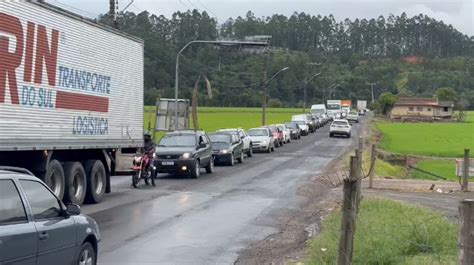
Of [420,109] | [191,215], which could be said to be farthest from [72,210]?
[420,109]

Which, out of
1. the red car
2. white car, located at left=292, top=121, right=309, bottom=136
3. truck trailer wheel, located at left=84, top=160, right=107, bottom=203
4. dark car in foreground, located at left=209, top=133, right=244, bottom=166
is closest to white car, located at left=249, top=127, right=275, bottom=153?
the red car

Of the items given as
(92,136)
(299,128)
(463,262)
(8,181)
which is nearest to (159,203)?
(92,136)

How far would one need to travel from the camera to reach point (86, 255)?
28.3 ft

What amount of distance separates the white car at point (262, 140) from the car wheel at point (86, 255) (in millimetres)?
36559

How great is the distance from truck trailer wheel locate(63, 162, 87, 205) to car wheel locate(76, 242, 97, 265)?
846 cm

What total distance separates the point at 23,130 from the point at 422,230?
8317 mm

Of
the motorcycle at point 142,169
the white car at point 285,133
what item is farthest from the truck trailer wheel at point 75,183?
the white car at point 285,133

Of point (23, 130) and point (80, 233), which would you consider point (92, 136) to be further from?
point (80, 233)

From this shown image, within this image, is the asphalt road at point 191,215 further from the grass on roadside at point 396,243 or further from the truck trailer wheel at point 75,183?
the grass on roadside at point 396,243

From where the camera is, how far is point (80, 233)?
832 cm

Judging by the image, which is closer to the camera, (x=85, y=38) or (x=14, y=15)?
(x=14, y=15)

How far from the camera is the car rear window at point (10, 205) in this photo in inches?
266

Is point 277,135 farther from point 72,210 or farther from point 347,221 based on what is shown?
point 347,221

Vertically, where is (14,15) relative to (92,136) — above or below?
above
